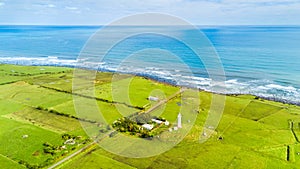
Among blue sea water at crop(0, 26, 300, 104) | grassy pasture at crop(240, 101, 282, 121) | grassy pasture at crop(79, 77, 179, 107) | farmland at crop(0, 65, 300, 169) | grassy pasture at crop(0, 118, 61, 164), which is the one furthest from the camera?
blue sea water at crop(0, 26, 300, 104)

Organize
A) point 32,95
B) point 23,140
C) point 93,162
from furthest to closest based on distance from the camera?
point 32,95 < point 23,140 < point 93,162

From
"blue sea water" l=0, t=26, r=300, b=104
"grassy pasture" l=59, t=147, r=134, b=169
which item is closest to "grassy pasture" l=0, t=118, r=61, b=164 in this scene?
"grassy pasture" l=59, t=147, r=134, b=169

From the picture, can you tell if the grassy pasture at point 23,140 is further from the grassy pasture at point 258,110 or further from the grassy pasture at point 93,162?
the grassy pasture at point 258,110

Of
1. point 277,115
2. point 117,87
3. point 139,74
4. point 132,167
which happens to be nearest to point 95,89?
point 117,87

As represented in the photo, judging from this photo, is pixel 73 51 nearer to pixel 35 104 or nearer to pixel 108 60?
pixel 108 60

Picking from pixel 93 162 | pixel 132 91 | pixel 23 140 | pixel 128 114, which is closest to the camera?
pixel 93 162

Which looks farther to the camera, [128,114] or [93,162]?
[128,114]

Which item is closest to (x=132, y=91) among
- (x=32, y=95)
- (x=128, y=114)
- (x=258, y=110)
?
(x=128, y=114)

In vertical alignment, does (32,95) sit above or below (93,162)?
above

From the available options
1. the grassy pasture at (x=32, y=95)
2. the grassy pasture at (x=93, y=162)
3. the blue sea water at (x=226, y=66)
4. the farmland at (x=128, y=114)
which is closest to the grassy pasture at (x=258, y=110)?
the farmland at (x=128, y=114)

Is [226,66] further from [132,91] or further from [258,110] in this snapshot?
[132,91]

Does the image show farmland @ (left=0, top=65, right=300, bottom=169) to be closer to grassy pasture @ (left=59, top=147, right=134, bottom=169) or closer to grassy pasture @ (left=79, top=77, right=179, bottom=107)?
grassy pasture @ (left=59, top=147, right=134, bottom=169)
